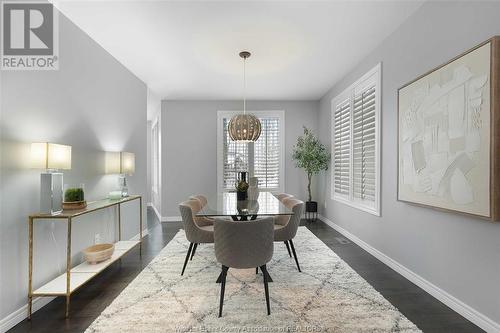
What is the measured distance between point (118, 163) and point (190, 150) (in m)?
2.63

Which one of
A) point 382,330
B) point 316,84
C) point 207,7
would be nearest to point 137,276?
point 382,330

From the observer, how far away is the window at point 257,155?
19.7 ft

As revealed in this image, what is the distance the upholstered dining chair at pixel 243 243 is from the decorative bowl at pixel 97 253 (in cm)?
143

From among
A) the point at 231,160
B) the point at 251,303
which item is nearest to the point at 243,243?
the point at 251,303

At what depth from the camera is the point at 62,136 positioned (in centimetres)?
260

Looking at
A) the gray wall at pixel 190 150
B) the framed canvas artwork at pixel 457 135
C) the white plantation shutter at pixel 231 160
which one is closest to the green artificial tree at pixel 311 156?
the gray wall at pixel 190 150

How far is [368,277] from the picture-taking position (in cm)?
281

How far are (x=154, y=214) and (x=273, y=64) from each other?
16.5 feet

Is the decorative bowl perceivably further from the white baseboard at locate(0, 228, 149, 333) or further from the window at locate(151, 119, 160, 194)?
the window at locate(151, 119, 160, 194)

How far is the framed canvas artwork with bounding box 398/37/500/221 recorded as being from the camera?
1798 mm

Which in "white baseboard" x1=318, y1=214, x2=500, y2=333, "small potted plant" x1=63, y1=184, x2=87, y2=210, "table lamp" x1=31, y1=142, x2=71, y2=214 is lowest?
"white baseboard" x1=318, y1=214, x2=500, y2=333

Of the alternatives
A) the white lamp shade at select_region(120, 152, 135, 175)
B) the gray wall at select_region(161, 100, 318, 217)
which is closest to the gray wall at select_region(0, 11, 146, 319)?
the white lamp shade at select_region(120, 152, 135, 175)

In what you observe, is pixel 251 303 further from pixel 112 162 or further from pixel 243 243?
pixel 112 162

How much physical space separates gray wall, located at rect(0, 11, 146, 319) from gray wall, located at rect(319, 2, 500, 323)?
3.72m
